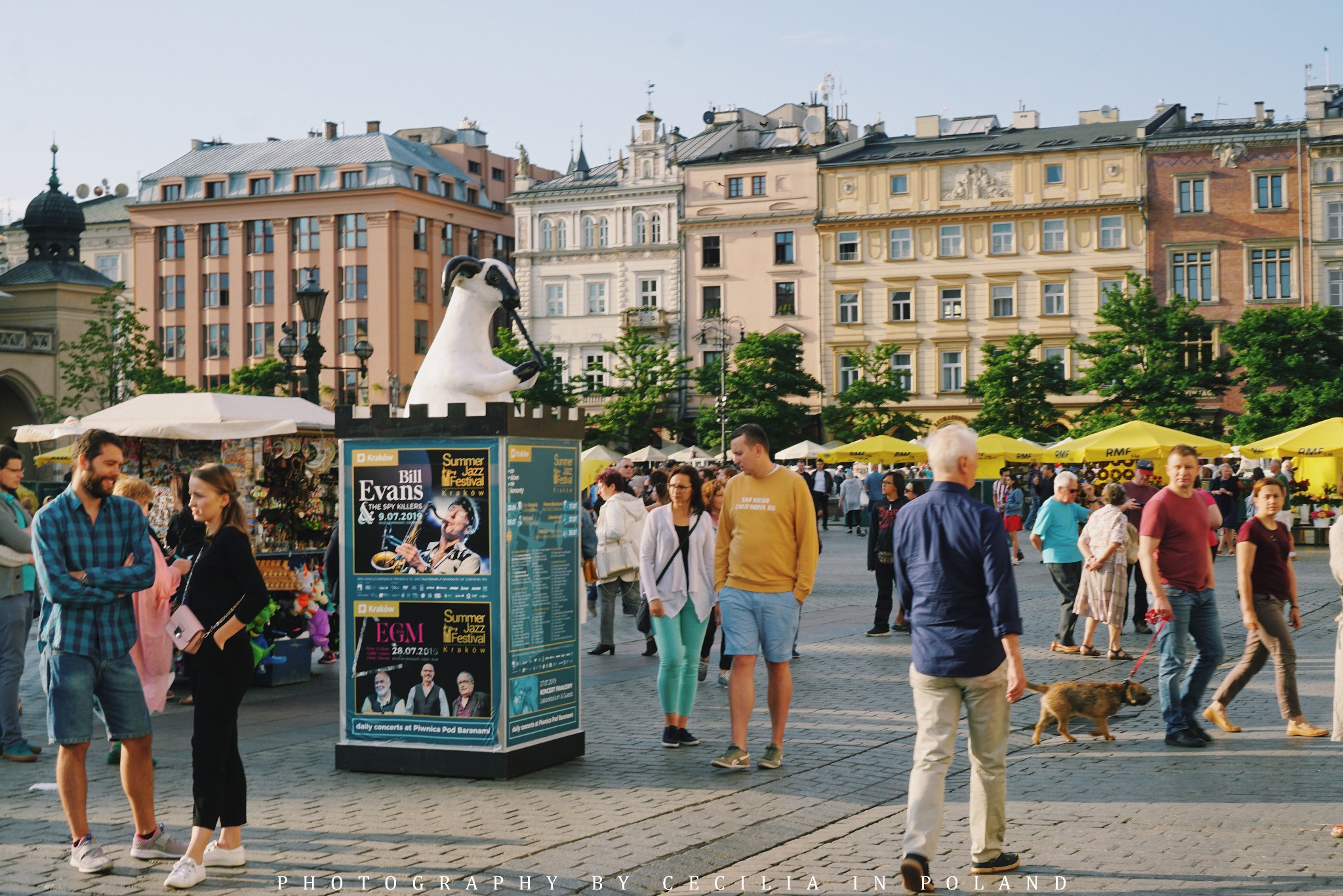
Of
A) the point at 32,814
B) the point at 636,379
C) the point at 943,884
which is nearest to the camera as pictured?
the point at 943,884

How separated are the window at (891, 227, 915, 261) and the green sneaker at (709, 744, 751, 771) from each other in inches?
2245

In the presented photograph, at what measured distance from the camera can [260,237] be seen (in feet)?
267

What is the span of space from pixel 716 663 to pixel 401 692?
5.67 metres

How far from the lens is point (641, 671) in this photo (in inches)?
506

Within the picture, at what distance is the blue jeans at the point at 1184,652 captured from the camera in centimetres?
917

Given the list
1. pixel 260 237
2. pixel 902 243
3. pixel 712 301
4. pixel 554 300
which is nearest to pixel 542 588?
pixel 902 243

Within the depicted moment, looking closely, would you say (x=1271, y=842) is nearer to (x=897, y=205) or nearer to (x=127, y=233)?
(x=897, y=205)

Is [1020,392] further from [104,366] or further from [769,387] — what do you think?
[104,366]

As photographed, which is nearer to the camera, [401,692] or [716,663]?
[401,692]

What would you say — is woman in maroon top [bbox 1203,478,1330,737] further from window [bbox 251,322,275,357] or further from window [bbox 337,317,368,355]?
window [bbox 251,322,275,357]

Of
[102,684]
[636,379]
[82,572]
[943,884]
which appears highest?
[636,379]

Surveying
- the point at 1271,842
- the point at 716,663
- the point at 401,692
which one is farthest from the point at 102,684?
the point at 716,663

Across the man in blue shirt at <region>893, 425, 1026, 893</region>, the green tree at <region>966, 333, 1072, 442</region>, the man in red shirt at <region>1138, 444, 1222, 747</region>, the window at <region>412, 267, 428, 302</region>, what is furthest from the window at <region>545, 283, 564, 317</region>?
the man in blue shirt at <region>893, 425, 1026, 893</region>

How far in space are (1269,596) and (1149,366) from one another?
160 feet
